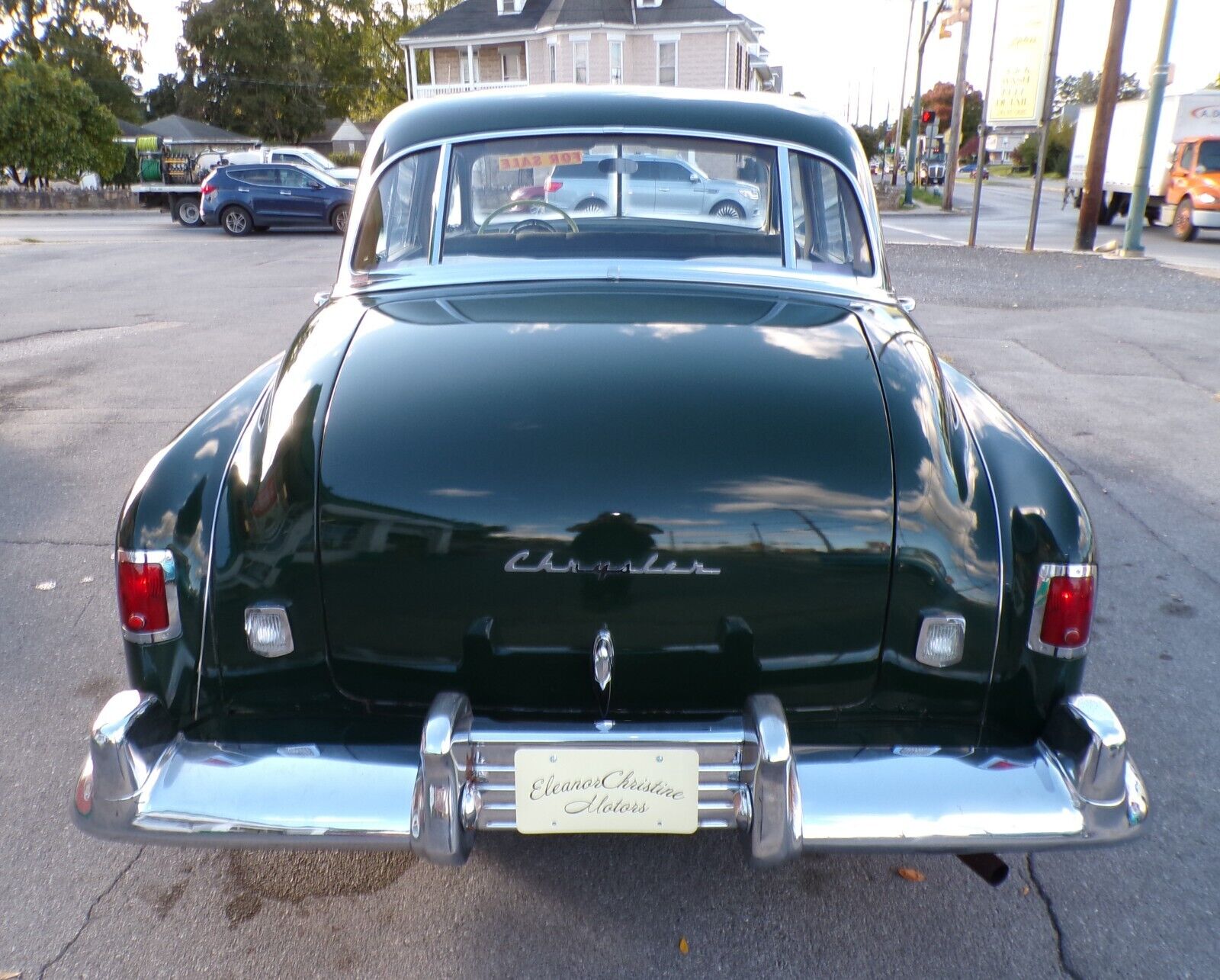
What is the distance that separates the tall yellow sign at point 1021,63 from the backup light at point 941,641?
1681 cm

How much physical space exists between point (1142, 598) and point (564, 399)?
2903mm

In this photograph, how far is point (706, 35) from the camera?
123 feet

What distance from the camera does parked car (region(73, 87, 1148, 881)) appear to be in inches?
75.3

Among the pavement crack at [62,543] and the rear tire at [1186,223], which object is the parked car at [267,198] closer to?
the rear tire at [1186,223]

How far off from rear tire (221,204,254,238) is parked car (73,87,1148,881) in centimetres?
2059

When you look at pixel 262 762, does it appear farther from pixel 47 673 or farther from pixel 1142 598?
pixel 1142 598

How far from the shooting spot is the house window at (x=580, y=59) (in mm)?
→ 37719

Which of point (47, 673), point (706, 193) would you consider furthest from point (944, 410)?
point (47, 673)

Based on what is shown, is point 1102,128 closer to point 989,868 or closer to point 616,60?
point 989,868

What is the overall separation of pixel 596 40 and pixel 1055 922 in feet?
129

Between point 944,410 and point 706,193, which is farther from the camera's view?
point 706,193

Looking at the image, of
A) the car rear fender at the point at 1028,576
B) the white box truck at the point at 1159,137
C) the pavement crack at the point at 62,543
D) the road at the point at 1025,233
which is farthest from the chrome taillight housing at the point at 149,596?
the white box truck at the point at 1159,137

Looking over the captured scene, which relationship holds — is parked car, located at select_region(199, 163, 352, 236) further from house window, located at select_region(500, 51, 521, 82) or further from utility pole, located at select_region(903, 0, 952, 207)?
house window, located at select_region(500, 51, 521, 82)

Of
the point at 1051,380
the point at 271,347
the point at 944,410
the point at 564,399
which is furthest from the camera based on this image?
the point at 271,347
